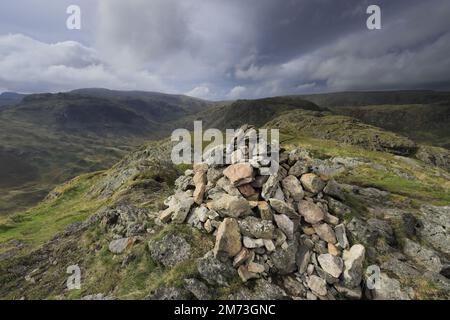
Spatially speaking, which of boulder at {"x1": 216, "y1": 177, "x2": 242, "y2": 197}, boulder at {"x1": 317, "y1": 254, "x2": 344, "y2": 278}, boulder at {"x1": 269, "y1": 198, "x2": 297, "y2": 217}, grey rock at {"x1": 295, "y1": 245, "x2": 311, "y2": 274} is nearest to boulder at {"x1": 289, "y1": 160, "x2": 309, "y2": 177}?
boulder at {"x1": 269, "y1": 198, "x2": 297, "y2": 217}

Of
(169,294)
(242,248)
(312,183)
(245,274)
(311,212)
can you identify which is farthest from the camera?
(312,183)

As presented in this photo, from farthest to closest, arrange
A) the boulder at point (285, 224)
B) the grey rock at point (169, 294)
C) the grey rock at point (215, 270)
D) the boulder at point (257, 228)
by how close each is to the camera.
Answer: the boulder at point (285, 224)
the boulder at point (257, 228)
the grey rock at point (215, 270)
the grey rock at point (169, 294)

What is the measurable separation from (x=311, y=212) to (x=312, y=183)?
2523mm

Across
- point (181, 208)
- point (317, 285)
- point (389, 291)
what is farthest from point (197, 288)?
point (389, 291)

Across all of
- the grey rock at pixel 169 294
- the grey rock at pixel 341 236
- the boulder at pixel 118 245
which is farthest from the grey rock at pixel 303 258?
the boulder at pixel 118 245

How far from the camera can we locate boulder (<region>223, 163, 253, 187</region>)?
73.8 feet

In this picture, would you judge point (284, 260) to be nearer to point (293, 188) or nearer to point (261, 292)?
point (261, 292)

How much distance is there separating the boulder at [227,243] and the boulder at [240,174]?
4.18 meters

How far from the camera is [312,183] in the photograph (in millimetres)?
23250

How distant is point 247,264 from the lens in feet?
61.4

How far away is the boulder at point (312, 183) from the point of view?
23.2 metres

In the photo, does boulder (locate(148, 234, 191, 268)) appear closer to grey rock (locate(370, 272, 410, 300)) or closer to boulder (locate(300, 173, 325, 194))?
boulder (locate(300, 173, 325, 194))

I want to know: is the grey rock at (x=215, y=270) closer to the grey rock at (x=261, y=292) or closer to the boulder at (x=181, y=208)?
the grey rock at (x=261, y=292)

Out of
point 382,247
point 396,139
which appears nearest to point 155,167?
point 382,247
